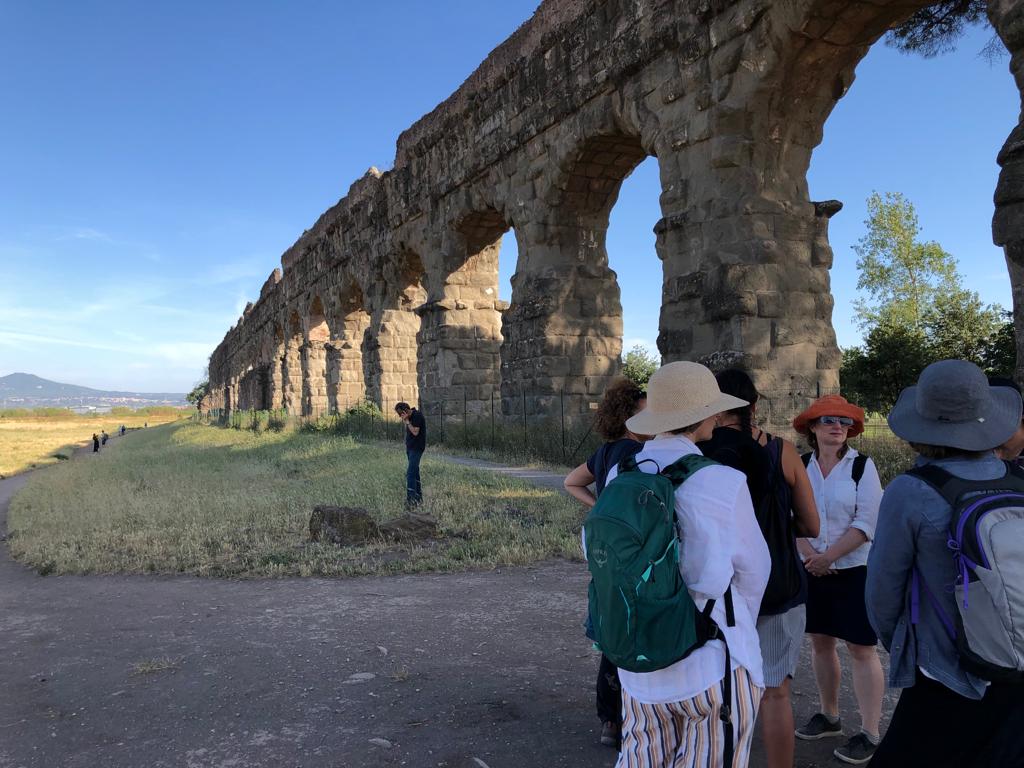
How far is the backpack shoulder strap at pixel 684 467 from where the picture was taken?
2109 mm

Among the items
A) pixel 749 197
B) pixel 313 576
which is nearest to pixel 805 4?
pixel 749 197

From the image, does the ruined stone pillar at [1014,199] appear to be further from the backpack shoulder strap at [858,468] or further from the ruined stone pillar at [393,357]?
the ruined stone pillar at [393,357]

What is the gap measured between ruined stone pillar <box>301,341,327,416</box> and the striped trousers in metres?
28.7

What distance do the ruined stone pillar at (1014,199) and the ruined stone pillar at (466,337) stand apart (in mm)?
11930

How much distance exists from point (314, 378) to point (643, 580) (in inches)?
1162

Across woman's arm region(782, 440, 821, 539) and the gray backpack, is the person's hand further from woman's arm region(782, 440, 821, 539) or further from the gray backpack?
the gray backpack

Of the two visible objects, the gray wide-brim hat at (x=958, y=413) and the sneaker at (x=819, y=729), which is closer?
the gray wide-brim hat at (x=958, y=413)

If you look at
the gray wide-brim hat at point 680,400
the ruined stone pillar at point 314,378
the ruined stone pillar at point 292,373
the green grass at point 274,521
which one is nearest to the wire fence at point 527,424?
the green grass at point 274,521

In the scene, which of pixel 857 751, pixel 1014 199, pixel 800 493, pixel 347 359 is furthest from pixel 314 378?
pixel 800 493

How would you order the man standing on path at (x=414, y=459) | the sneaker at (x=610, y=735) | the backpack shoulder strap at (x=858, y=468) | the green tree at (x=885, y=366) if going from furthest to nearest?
1. the green tree at (x=885, y=366)
2. the man standing on path at (x=414, y=459)
3. the sneaker at (x=610, y=735)
4. the backpack shoulder strap at (x=858, y=468)

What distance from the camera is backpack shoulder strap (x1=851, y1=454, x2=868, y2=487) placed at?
3.13 meters

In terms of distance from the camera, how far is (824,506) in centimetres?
316

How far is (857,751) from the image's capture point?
3.03 metres

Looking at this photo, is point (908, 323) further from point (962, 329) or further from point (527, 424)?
point (527, 424)
